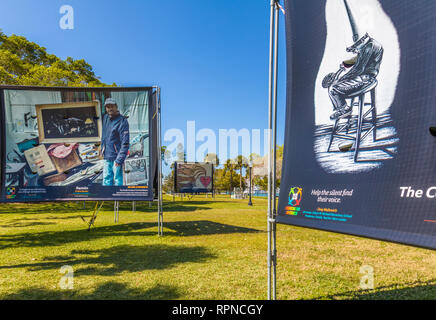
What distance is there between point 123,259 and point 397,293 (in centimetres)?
568

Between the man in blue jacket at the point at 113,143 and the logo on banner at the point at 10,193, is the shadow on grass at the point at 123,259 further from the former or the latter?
the logo on banner at the point at 10,193

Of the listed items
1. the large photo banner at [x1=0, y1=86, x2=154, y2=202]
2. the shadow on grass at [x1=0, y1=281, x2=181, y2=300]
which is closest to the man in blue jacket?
the large photo banner at [x1=0, y1=86, x2=154, y2=202]

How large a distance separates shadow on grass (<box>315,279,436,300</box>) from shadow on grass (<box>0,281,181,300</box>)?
99.3 inches

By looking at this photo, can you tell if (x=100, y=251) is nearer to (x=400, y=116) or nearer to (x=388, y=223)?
(x=388, y=223)

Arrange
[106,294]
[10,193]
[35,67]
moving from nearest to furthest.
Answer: [106,294]
[10,193]
[35,67]

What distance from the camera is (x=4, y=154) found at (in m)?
8.41

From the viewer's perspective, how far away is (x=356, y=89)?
9.43 ft

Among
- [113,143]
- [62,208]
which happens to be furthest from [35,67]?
[113,143]

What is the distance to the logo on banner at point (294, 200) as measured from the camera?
3.34 meters

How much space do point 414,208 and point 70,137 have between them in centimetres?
974

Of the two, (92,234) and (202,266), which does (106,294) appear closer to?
(202,266)
